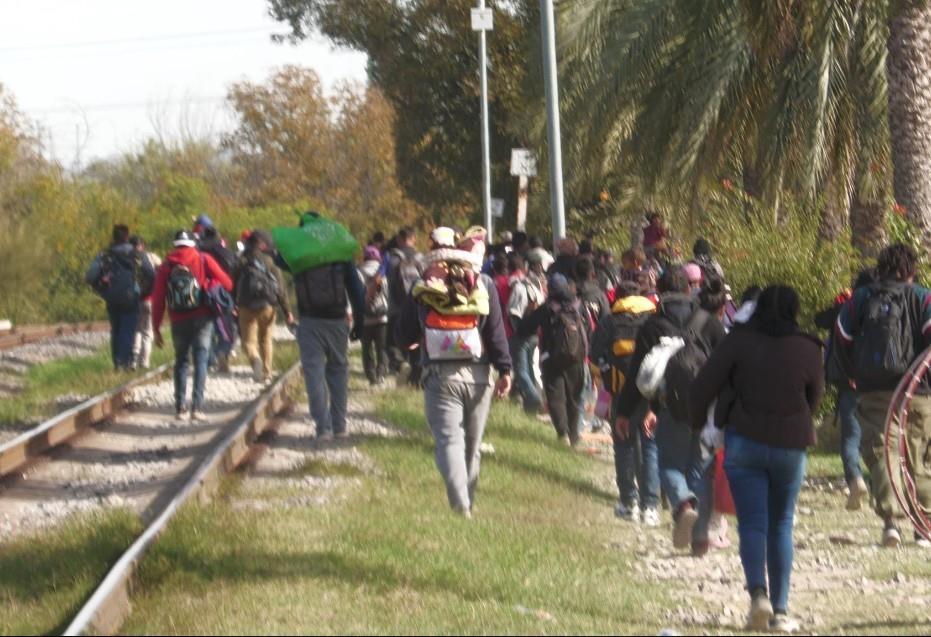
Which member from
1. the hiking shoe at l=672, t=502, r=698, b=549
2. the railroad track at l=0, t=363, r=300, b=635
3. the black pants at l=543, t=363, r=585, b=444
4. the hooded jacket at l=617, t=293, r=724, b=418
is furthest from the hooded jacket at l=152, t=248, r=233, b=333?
the hiking shoe at l=672, t=502, r=698, b=549

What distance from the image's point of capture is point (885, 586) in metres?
11.6

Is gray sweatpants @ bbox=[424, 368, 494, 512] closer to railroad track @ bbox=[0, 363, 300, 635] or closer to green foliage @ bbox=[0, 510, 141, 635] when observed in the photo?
railroad track @ bbox=[0, 363, 300, 635]

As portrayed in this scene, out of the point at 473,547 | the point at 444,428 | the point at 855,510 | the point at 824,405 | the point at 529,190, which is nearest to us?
the point at 473,547

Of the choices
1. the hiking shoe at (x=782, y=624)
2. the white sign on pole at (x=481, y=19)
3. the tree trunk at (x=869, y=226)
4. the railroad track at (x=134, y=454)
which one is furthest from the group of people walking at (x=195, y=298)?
the white sign on pole at (x=481, y=19)

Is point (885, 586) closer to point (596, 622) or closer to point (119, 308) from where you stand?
point (596, 622)

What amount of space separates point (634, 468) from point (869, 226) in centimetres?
654

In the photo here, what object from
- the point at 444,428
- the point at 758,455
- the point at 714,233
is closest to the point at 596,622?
the point at 758,455

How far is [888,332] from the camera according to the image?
12.1m

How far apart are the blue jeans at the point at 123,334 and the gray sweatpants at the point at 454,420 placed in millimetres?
12461

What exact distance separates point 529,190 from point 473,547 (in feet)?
113

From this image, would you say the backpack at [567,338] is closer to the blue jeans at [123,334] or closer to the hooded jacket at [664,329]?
the hooded jacket at [664,329]

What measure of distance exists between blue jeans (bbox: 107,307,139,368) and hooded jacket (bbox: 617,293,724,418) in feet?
42.3

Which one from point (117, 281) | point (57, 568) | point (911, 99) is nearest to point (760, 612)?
point (57, 568)

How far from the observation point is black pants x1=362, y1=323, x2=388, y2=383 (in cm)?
2206
